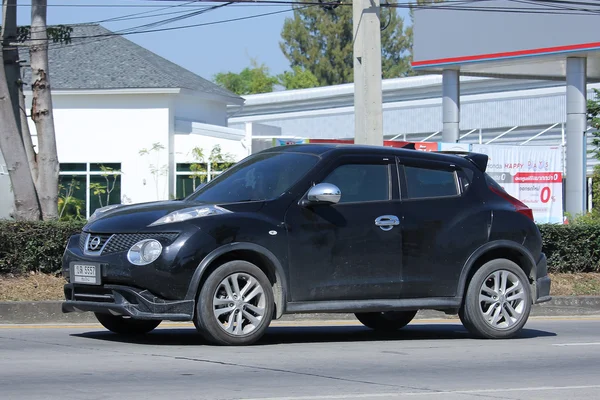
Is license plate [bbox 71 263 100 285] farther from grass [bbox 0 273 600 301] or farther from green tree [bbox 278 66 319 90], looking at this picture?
green tree [bbox 278 66 319 90]

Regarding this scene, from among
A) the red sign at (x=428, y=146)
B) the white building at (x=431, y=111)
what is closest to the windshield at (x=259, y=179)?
the red sign at (x=428, y=146)

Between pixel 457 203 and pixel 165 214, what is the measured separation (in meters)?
3.00

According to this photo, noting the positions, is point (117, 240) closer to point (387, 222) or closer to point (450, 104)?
point (387, 222)

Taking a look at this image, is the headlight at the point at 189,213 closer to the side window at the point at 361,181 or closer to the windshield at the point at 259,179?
the windshield at the point at 259,179

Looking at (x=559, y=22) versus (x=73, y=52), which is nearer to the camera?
(x=559, y=22)

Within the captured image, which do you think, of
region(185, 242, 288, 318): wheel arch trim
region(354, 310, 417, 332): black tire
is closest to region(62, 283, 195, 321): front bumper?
region(185, 242, 288, 318): wheel arch trim

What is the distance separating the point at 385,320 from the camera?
38.0 ft

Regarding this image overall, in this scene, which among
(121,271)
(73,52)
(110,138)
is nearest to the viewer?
(121,271)

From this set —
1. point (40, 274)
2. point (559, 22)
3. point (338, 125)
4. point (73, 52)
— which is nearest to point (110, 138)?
point (73, 52)

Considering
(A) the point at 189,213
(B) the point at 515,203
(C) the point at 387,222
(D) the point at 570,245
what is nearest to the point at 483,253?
(B) the point at 515,203

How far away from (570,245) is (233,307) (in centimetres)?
883

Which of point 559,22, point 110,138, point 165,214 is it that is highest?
point 559,22

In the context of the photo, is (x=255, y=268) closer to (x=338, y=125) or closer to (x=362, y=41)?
(x=362, y=41)

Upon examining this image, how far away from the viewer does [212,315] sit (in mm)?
9148
